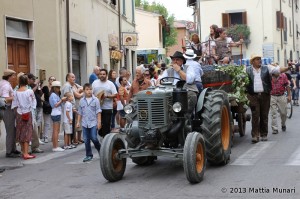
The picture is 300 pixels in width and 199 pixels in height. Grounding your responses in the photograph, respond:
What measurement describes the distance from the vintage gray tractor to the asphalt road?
11.0 inches

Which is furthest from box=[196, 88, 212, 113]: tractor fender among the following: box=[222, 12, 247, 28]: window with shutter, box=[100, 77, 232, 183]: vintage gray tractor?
box=[222, 12, 247, 28]: window with shutter

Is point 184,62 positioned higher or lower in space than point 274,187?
higher

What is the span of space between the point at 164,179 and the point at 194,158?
823 mm

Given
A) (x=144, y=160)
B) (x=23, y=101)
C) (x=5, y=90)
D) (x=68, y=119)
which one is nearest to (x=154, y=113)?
(x=144, y=160)

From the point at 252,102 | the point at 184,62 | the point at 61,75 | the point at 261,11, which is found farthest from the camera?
the point at 261,11

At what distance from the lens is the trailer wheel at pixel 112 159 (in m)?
8.19

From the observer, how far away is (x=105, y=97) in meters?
12.3

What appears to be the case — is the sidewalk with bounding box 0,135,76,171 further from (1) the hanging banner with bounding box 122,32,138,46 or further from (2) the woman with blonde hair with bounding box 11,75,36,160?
(1) the hanging banner with bounding box 122,32,138,46

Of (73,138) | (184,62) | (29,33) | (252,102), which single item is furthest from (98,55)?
(184,62)

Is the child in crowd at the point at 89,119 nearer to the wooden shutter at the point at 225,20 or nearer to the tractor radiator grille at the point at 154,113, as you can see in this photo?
the tractor radiator grille at the point at 154,113

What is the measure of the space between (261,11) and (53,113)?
100ft

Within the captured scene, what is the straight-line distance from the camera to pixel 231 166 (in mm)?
9195

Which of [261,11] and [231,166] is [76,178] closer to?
[231,166]

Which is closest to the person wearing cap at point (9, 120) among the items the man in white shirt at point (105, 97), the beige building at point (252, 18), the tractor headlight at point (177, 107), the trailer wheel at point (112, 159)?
the man in white shirt at point (105, 97)
